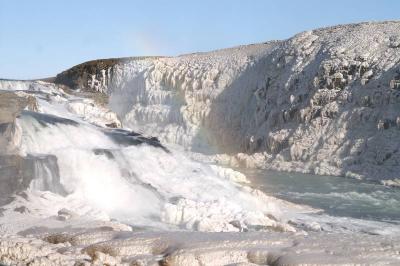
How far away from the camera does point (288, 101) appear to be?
26.0 metres

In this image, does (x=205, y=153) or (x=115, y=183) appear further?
(x=205, y=153)

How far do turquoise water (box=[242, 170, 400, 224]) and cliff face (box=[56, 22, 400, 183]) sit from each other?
148 centimetres

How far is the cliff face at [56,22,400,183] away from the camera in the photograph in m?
22.1

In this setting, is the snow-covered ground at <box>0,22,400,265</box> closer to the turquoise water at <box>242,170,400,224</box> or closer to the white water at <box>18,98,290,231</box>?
the white water at <box>18,98,290,231</box>

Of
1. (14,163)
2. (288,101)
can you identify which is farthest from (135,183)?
(288,101)

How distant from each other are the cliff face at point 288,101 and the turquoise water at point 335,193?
1.48m

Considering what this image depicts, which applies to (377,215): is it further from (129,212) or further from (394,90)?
(394,90)

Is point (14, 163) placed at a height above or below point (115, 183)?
above

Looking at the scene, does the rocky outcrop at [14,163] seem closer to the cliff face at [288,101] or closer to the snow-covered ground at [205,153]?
the snow-covered ground at [205,153]

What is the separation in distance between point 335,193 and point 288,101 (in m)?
9.79

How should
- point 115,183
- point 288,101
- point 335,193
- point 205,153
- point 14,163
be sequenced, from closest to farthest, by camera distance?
point 14,163
point 115,183
point 335,193
point 288,101
point 205,153

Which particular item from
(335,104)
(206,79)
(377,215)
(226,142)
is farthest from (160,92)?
(377,215)

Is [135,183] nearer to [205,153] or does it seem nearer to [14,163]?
[14,163]

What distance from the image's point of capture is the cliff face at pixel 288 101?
22.1m
